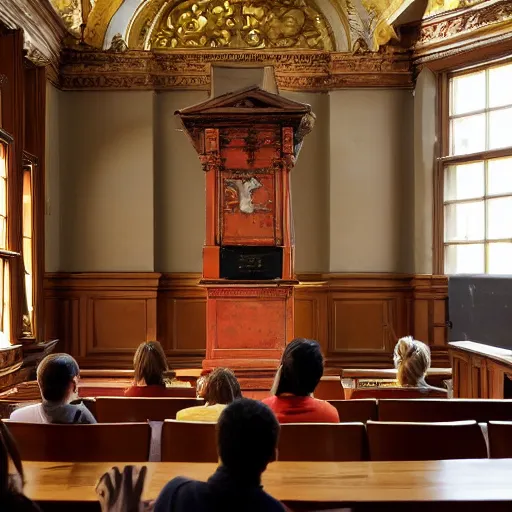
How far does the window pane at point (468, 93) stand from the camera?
7680mm

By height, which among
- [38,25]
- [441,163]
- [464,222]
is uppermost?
[38,25]

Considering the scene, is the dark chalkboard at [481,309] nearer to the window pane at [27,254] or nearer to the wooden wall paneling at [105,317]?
the wooden wall paneling at [105,317]

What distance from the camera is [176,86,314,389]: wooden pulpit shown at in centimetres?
618

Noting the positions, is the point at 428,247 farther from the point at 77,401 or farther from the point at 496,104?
the point at 77,401

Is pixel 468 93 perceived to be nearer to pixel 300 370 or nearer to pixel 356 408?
pixel 356 408

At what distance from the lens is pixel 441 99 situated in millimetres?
7961

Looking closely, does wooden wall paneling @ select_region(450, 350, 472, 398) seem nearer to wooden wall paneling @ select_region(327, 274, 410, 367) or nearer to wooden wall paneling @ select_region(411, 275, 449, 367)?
wooden wall paneling @ select_region(411, 275, 449, 367)

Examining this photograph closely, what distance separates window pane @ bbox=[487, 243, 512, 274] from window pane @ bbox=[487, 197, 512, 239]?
0.34ft

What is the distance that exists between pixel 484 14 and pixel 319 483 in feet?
21.0

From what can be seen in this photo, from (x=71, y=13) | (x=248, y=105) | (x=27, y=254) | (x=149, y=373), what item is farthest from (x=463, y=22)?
(x=149, y=373)

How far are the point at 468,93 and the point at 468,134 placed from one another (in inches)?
15.9

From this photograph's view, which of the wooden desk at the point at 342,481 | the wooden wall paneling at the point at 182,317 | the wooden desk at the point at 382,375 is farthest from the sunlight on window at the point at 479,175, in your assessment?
the wooden desk at the point at 342,481

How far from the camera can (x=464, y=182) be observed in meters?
7.88

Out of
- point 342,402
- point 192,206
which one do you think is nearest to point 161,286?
point 192,206
